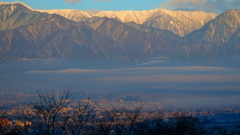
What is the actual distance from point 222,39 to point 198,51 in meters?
30.6

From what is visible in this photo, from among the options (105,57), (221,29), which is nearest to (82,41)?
(105,57)

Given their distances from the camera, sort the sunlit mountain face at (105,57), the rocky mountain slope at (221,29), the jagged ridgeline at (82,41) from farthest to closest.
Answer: the rocky mountain slope at (221,29) < the jagged ridgeline at (82,41) < the sunlit mountain face at (105,57)

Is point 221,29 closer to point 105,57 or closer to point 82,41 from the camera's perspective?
point 105,57

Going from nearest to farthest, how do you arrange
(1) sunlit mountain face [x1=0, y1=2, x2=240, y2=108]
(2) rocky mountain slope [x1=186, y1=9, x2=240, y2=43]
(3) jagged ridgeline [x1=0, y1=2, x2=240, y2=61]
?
(1) sunlit mountain face [x1=0, y1=2, x2=240, y2=108], (3) jagged ridgeline [x1=0, y1=2, x2=240, y2=61], (2) rocky mountain slope [x1=186, y1=9, x2=240, y2=43]

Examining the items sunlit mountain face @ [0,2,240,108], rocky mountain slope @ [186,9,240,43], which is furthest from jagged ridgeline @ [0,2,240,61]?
rocky mountain slope @ [186,9,240,43]

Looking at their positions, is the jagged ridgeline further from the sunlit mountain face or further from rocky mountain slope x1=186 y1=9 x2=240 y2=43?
rocky mountain slope x1=186 y1=9 x2=240 y2=43

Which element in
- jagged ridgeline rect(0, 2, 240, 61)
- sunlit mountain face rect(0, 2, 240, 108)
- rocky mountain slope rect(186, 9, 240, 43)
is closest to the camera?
sunlit mountain face rect(0, 2, 240, 108)

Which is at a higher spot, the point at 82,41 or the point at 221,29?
the point at 221,29

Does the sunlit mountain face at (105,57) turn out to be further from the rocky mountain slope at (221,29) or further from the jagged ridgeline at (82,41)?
the rocky mountain slope at (221,29)

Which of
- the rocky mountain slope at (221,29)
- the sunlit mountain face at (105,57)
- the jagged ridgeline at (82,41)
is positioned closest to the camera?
the sunlit mountain face at (105,57)

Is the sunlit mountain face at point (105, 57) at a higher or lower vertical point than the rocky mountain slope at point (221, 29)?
lower

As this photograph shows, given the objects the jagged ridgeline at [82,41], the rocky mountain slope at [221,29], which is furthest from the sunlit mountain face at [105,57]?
the rocky mountain slope at [221,29]

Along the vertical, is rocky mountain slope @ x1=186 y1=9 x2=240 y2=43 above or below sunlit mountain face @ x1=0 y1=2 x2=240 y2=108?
above

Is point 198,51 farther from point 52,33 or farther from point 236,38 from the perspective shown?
point 52,33
